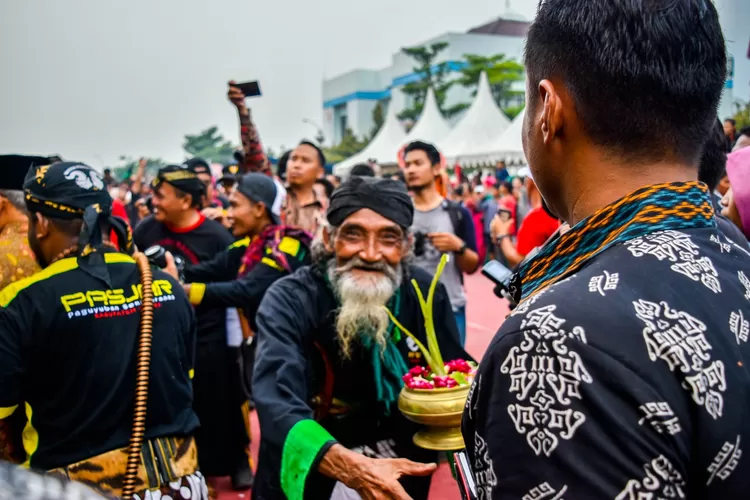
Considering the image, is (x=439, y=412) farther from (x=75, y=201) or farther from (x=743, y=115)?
(x=743, y=115)

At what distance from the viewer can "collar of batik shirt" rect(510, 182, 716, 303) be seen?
102 centimetres

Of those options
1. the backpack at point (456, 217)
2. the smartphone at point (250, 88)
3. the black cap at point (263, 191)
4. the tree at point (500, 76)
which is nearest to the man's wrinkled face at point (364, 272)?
the black cap at point (263, 191)

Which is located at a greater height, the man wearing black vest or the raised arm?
the raised arm

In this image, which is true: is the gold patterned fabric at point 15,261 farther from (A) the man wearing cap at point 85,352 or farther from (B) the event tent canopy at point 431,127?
(B) the event tent canopy at point 431,127

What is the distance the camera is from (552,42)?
1.09 metres

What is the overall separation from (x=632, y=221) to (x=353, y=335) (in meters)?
1.75

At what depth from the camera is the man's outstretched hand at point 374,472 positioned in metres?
1.96

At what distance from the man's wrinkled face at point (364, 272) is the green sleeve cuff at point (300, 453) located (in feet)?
1.68

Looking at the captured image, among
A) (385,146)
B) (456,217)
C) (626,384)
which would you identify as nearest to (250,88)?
(456,217)

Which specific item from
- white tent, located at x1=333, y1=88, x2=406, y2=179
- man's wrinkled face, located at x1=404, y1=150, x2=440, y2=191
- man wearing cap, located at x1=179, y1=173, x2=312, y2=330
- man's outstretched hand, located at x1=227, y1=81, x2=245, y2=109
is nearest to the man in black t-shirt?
man wearing cap, located at x1=179, y1=173, x2=312, y2=330

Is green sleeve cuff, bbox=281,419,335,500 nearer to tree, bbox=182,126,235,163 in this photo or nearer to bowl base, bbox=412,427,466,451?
bowl base, bbox=412,427,466,451

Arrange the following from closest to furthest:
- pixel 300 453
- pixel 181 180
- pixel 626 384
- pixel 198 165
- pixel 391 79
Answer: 1. pixel 626 384
2. pixel 300 453
3. pixel 181 180
4. pixel 198 165
5. pixel 391 79

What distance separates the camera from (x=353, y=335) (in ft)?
8.77

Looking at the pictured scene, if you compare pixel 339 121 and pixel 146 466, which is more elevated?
pixel 146 466
